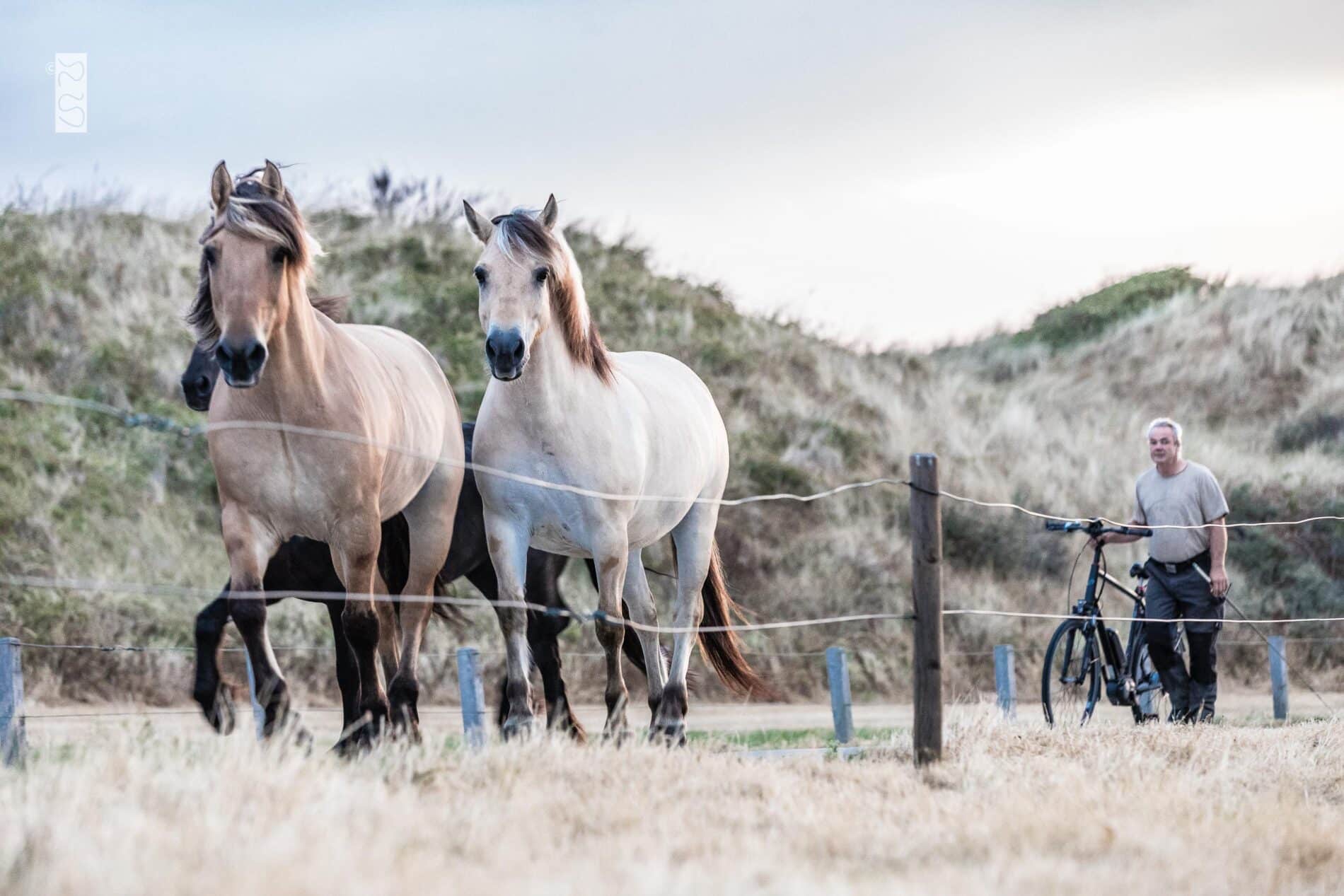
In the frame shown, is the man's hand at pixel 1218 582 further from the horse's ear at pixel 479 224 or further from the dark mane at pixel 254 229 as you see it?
the dark mane at pixel 254 229

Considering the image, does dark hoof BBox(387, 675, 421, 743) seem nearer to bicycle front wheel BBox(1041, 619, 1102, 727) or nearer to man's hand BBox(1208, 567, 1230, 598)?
bicycle front wheel BBox(1041, 619, 1102, 727)

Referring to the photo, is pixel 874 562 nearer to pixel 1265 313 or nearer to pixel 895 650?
pixel 895 650

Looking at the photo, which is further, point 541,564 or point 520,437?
point 541,564

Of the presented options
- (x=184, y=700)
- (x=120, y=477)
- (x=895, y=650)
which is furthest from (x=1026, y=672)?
(x=120, y=477)

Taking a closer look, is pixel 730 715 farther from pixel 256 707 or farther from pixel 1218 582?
pixel 256 707

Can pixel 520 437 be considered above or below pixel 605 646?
above

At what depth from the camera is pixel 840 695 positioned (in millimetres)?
13312

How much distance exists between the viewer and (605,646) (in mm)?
7887

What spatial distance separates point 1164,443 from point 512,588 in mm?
5485

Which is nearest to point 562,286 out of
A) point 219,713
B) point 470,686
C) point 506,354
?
point 506,354

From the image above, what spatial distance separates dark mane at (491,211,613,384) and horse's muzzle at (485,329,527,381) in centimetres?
50

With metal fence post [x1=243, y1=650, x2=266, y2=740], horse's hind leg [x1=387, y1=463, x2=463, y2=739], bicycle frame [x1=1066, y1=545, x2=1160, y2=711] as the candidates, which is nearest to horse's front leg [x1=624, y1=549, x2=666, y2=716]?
horse's hind leg [x1=387, y1=463, x2=463, y2=739]

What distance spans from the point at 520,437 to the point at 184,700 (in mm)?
9122

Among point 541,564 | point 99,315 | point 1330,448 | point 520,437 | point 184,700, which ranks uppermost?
point 99,315
